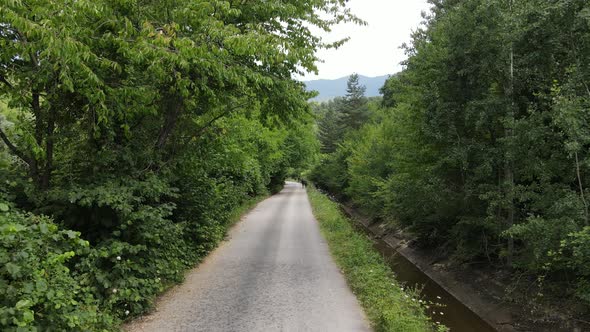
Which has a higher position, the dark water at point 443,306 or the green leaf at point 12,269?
the green leaf at point 12,269

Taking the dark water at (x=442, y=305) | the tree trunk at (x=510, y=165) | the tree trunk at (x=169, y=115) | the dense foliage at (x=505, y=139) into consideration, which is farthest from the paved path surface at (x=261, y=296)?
the tree trunk at (x=510, y=165)

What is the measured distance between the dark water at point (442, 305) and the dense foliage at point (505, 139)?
1.43m

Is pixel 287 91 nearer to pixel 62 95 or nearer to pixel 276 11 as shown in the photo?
pixel 276 11

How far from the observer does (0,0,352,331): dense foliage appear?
461 centimetres

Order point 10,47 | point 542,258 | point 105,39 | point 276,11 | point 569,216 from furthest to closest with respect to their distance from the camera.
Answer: point 276,11 < point 542,258 < point 569,216 < point 105,39 < point 10,47

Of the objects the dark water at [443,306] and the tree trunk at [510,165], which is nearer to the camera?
the tree trunk at [510,165]

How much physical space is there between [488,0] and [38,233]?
35.6 ft

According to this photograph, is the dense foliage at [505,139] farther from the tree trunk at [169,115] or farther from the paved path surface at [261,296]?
the tree trunk at [169,115]

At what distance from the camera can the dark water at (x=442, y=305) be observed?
976 centimetres

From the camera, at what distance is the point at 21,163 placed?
6.99 meters

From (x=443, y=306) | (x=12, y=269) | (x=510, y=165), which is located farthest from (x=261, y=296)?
(x=510, y=165)

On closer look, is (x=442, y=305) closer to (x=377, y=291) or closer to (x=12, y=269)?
(x=377, y=291)

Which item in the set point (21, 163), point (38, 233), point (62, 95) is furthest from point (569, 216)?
point (21, 163)

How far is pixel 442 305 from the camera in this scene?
8.57m
